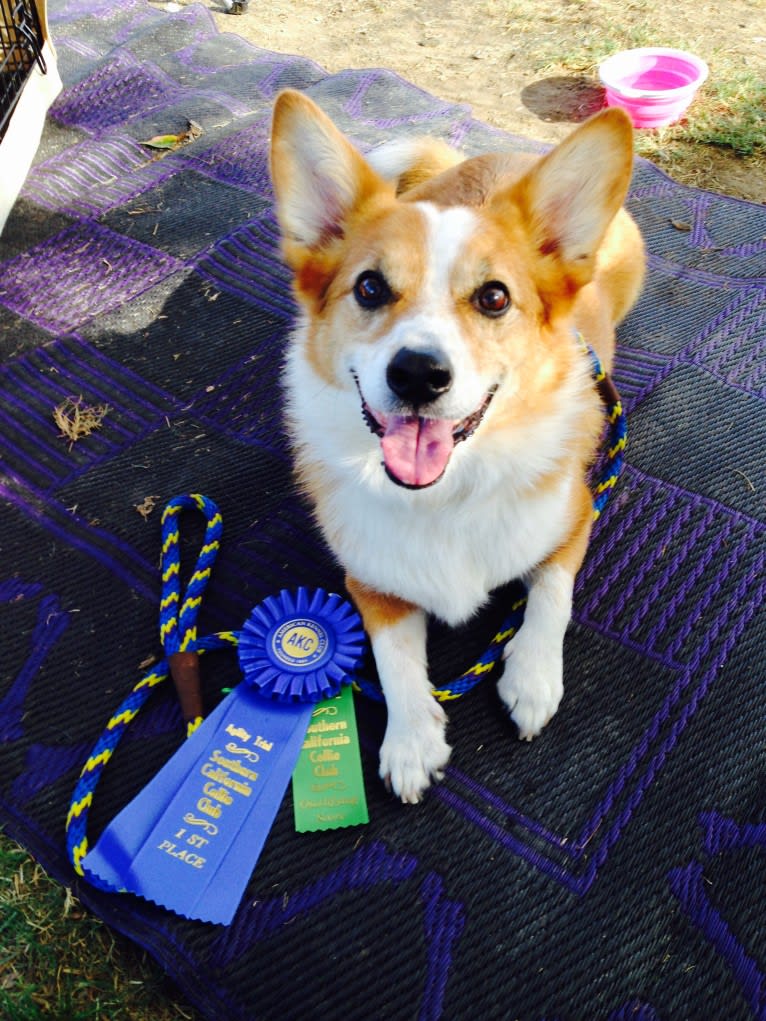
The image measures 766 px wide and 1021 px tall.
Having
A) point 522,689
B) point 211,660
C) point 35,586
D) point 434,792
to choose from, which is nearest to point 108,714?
point 211,660

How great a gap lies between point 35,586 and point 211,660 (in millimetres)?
605

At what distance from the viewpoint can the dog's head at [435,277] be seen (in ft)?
5.18

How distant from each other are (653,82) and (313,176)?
3.14m

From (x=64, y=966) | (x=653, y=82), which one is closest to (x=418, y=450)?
(x=64, y=966)

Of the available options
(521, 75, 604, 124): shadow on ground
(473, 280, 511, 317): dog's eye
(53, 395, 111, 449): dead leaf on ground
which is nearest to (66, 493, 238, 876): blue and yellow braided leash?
(53, 395, 111, 449): dead leaf on ground

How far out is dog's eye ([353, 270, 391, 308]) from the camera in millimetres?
1688

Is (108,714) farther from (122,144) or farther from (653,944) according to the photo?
(122,144)

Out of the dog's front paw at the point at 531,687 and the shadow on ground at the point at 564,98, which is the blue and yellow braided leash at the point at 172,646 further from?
the shadow on ground at the point at 564,98

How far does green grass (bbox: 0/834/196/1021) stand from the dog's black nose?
1.26 metres

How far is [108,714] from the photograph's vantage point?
1963mm

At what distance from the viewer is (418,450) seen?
5.43ft

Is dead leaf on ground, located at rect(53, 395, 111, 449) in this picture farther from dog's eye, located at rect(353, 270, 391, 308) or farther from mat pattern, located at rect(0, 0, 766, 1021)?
dog's eye, located at rect(353, 270, 391, 308)

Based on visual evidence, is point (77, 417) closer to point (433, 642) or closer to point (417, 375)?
point (433, 642)

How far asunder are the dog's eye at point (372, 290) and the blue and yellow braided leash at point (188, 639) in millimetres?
698
